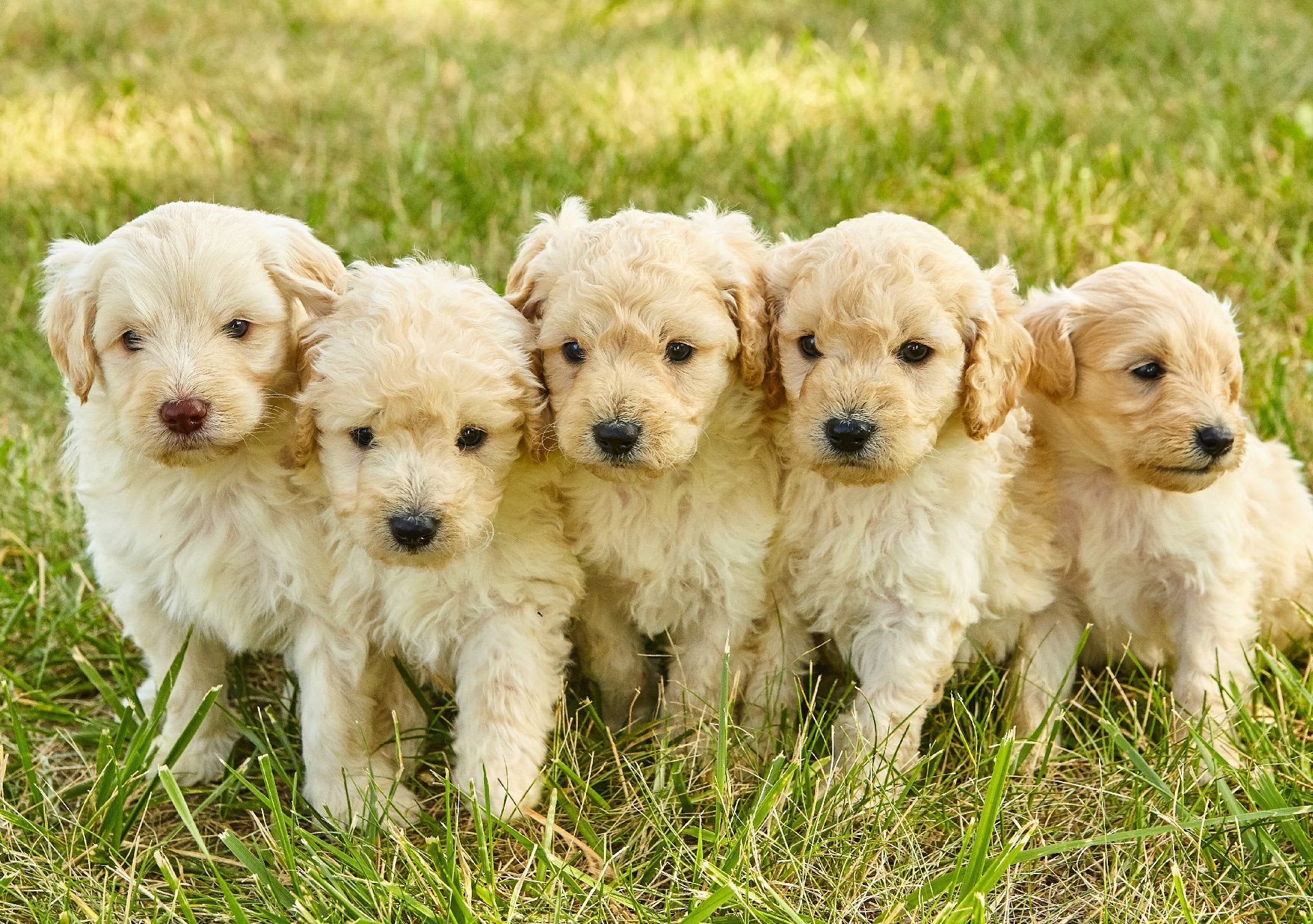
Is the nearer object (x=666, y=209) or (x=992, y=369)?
(x=992, y=369)

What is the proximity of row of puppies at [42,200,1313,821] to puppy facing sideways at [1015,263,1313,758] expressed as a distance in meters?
0.01

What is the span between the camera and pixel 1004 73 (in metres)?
7.86

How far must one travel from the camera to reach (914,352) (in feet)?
10.8

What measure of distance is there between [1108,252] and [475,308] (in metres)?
3.56

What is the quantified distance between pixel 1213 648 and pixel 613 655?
1.75 metres

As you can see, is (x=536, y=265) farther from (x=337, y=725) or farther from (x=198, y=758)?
(x=198, y=758)

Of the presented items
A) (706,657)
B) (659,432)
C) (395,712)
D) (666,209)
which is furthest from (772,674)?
(666,209)

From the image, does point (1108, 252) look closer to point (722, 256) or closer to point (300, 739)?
point (722, 256)

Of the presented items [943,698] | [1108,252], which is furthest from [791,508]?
[1108,252]

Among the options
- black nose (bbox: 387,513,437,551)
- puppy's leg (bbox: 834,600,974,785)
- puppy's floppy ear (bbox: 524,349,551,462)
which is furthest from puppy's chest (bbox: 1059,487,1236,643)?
black nose (bbox: 387,513,437,551)

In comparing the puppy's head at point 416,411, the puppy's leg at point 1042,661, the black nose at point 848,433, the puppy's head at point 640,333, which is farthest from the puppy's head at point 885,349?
the puppy's leg at point 1042,661

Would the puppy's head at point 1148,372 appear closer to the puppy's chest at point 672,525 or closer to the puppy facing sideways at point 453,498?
the puppy's chest at point 672,525

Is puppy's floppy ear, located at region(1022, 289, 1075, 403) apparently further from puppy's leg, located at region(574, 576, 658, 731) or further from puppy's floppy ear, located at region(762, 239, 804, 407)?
puppy's leg, located at region(574, 576, 658, 731)

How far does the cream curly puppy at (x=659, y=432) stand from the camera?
10.4 ft
